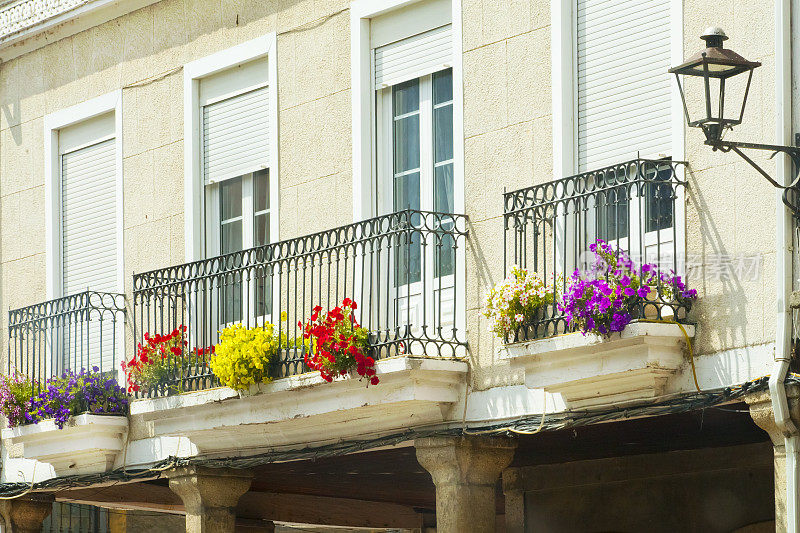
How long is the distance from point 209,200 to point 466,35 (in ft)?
10.9

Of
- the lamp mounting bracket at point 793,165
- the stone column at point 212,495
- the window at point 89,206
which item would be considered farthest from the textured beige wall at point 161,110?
the lamp mounting bracket at point 793,165

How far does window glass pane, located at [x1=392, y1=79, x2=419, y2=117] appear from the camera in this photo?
42.6 ft

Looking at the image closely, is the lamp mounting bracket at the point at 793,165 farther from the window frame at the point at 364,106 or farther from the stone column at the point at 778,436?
the window frame at the point at 364,106

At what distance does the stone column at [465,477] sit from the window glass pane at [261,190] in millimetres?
3028

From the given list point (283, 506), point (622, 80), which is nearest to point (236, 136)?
point (622, 80)

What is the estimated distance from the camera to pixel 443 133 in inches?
503

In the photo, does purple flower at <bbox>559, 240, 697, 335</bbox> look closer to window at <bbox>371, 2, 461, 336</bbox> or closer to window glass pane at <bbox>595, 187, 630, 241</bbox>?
window glass pane at <bbox>595, 187, 630, 241</bbox>

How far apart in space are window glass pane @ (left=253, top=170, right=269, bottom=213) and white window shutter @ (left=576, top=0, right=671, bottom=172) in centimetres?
346

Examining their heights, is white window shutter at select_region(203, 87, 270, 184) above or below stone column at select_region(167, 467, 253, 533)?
above

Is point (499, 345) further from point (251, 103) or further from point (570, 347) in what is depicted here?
point (251, 103)

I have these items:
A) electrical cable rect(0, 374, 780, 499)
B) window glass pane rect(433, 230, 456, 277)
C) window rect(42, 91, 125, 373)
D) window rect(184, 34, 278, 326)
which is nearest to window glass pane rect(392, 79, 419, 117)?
window glass pane rect(433, 230, 456, 277)

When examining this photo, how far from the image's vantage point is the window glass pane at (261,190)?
1416cm

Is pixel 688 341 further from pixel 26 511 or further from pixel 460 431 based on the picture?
pixel 26 511

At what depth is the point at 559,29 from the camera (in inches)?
461
